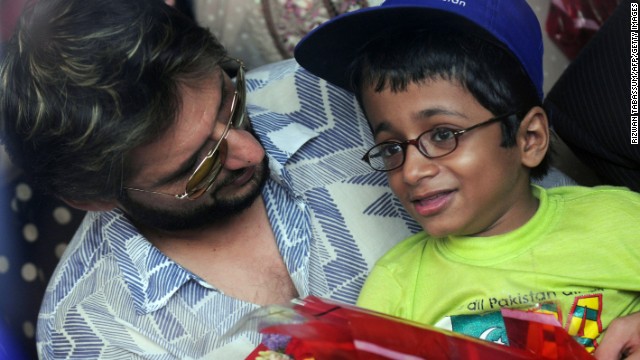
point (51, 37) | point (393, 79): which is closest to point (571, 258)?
point (393, 79)

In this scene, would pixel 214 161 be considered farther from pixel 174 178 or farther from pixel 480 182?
pixel 480 182

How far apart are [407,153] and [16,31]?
2.60ft

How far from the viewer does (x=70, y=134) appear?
1471 millimetres

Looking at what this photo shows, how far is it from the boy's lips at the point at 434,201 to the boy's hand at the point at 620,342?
340 mm

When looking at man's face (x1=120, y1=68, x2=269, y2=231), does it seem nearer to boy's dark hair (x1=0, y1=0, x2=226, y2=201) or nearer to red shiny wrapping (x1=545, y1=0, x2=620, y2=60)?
boy's dark hair (x1=0, y1=0, x2=226, y2=201)

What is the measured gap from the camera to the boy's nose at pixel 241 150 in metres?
1.58

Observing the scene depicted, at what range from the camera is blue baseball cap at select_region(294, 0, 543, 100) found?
4.63ft

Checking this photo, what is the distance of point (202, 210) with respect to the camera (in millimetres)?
1676

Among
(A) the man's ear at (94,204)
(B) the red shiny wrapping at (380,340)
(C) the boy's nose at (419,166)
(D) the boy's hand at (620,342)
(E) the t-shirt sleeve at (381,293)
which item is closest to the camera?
(B) the red shiny wrapping at (380,340)

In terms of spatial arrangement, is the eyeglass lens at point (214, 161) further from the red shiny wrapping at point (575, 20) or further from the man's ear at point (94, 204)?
the red shiny wrapping at point (575, 20)

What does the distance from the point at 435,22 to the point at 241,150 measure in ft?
1.51

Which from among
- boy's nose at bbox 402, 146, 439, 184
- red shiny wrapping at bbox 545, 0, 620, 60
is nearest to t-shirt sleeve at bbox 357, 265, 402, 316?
boy's nose at bbox 402, 146, 439, 184

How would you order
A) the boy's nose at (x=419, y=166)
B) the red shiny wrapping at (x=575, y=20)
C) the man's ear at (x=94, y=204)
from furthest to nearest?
the red shiny wrapping at (x=575, y=20) < the man's ear at (x=94, y=204) < the boy's nose at (x=419, y=166)

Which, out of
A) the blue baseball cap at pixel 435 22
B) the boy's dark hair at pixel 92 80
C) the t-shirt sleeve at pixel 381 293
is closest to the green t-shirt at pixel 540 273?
the t-shirt sleeve at pixel 381 293
